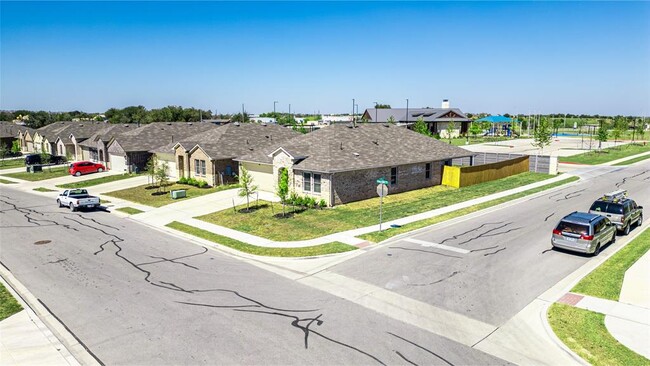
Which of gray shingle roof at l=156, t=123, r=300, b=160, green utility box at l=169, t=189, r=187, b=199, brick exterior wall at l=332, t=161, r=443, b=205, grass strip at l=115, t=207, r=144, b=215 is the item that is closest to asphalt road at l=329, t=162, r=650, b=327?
brick exterior wall at l=332, t=161, r=443, b=205

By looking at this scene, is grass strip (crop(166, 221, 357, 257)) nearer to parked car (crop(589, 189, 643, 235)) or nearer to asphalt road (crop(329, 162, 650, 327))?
asphalt road (crop(329, 162, 650, 327))

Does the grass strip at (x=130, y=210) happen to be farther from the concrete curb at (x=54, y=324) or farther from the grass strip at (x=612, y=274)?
the grass strip at (x=612, y=274)

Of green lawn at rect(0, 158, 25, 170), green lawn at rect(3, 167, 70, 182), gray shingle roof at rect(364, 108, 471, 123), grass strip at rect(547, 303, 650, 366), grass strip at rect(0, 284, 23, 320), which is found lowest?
grass strip at rect(0, 284, 23, 320)

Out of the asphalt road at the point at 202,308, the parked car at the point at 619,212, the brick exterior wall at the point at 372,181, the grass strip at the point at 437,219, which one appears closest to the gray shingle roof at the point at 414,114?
the brick exterior wall at the point at 372,181

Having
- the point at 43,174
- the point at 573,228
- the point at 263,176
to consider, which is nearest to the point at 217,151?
the point at 263,176

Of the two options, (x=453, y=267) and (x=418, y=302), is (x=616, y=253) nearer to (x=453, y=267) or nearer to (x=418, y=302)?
(x=453, y=267)

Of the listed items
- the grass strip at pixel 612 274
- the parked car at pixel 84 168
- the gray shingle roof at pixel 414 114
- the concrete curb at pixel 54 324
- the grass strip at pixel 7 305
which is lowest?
the concrete curb at pixel 54 324
